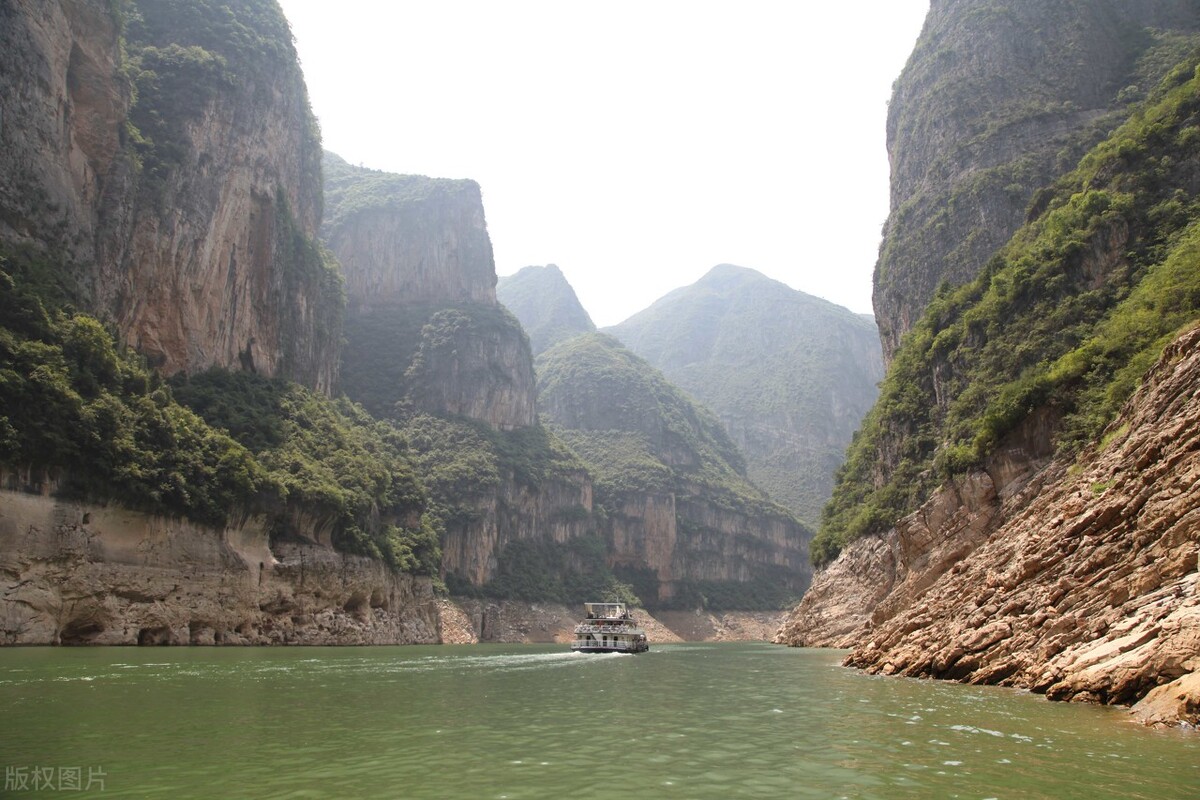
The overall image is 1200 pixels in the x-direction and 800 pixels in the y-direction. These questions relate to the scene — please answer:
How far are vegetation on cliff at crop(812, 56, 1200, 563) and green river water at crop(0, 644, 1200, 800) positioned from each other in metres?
20.9

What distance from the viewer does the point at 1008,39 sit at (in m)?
105

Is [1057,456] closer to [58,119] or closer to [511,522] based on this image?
[58,119]

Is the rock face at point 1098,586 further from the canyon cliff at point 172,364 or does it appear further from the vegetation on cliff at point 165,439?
the vegetation on cliff at point 165,439

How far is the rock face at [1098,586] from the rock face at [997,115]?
58374 millimetres

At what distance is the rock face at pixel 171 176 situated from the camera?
68125 millimetres

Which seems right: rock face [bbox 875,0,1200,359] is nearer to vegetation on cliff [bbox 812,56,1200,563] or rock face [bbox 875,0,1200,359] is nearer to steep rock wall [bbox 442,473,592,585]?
vegetation on cliff [bbox 812,56,1200,563]

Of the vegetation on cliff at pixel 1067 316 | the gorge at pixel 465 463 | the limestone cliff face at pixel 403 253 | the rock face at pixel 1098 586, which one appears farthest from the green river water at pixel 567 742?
the limestone cliff face at pixel 403 253

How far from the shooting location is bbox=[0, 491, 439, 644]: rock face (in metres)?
51.8

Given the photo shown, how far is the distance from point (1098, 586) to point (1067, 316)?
33.3 meters

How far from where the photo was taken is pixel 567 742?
1914 centimetres

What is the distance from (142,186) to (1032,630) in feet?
276

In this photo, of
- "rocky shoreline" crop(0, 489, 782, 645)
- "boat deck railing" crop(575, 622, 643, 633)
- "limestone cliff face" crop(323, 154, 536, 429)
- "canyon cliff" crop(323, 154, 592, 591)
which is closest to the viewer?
"rocky shoreline" crop(0, 489, 782, 645)

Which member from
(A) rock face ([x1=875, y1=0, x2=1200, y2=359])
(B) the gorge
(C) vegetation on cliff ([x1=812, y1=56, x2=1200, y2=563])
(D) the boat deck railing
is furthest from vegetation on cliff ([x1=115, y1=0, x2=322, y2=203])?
(A) rock face ([x1=875, y1=0, x2=1200, y2=359])

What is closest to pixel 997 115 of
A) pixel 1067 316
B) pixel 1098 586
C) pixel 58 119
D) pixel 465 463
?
pixel 1067 316
